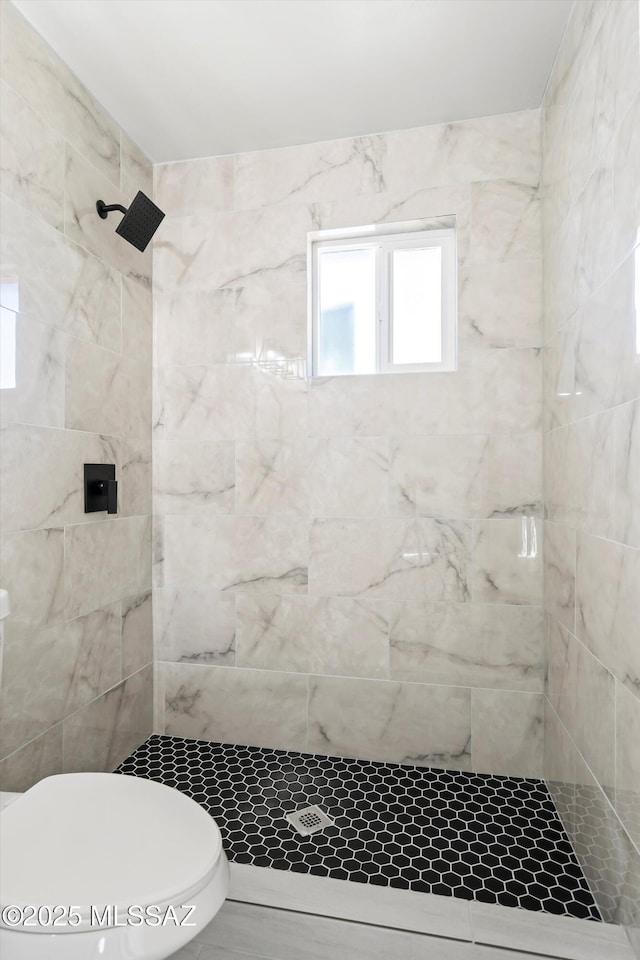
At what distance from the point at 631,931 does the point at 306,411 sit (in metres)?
1.68

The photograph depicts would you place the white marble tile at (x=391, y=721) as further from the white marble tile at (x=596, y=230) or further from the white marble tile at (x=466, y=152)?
the white marble tile at (x=466, y=152)

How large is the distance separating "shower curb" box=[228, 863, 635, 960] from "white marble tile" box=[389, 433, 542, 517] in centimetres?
112

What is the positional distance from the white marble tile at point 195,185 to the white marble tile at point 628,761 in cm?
209

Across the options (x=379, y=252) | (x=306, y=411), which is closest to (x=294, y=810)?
(x=306, y=411)

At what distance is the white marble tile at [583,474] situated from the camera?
1.32 m

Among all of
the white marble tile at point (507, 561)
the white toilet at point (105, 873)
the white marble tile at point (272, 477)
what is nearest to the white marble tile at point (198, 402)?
the white marble tile at point (272, 477)

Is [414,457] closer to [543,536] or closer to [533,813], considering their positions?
[543,536]

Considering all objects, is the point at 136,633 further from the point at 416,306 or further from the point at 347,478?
the point at 416,306

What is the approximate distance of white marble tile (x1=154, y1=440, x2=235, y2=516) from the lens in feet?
7.38

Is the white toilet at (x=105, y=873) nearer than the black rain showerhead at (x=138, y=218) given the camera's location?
Yes

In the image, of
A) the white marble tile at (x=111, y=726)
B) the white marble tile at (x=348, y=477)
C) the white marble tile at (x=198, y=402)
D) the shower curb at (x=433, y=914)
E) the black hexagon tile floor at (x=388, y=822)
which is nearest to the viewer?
the shower curb at (x=433, y=914)

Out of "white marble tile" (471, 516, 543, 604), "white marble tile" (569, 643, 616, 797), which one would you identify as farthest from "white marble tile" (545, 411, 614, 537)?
"white marble tile" (569, 643, 616, 797)

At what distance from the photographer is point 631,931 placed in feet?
4.00

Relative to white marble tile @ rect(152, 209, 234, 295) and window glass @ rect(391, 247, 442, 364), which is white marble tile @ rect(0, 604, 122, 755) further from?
window glass @ rect(391, 247, 442, 364)
